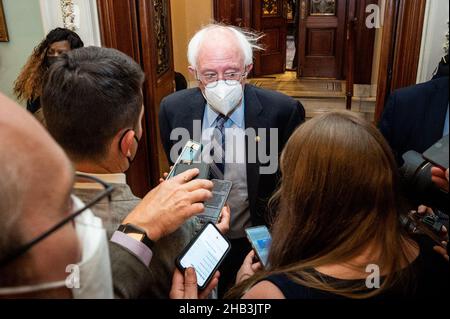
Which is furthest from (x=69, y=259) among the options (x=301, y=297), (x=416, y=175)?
(x=416, y=175)

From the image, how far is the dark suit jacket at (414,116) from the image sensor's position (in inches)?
46.3

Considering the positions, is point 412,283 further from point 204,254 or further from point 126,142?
point 126,142

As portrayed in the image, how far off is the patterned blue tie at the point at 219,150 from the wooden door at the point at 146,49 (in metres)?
0.98

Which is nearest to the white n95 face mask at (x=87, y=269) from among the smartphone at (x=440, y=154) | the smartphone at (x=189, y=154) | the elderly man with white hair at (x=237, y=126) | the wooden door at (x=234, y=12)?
the smartphone at (x=440, y=154)

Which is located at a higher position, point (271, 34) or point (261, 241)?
point (271, 34)

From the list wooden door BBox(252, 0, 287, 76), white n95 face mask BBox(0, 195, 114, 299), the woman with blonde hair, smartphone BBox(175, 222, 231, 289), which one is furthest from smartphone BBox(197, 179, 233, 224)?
wooden door BBox(252, 0, 287, 76)

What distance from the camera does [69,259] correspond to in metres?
0.44

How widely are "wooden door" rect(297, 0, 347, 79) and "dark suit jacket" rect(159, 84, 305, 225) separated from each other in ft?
16.3

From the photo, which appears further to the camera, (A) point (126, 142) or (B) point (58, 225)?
(A) point (126, 142)

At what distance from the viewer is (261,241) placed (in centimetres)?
114

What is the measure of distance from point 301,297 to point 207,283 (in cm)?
29

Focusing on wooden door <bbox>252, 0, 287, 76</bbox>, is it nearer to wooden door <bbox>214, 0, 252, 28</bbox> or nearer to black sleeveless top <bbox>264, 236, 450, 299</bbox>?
wooden door <bbox>214, 0, 252, 28</bbox>

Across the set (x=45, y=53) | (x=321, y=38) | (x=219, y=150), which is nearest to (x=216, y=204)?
(x=219, y=150)

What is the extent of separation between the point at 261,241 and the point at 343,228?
353mm
